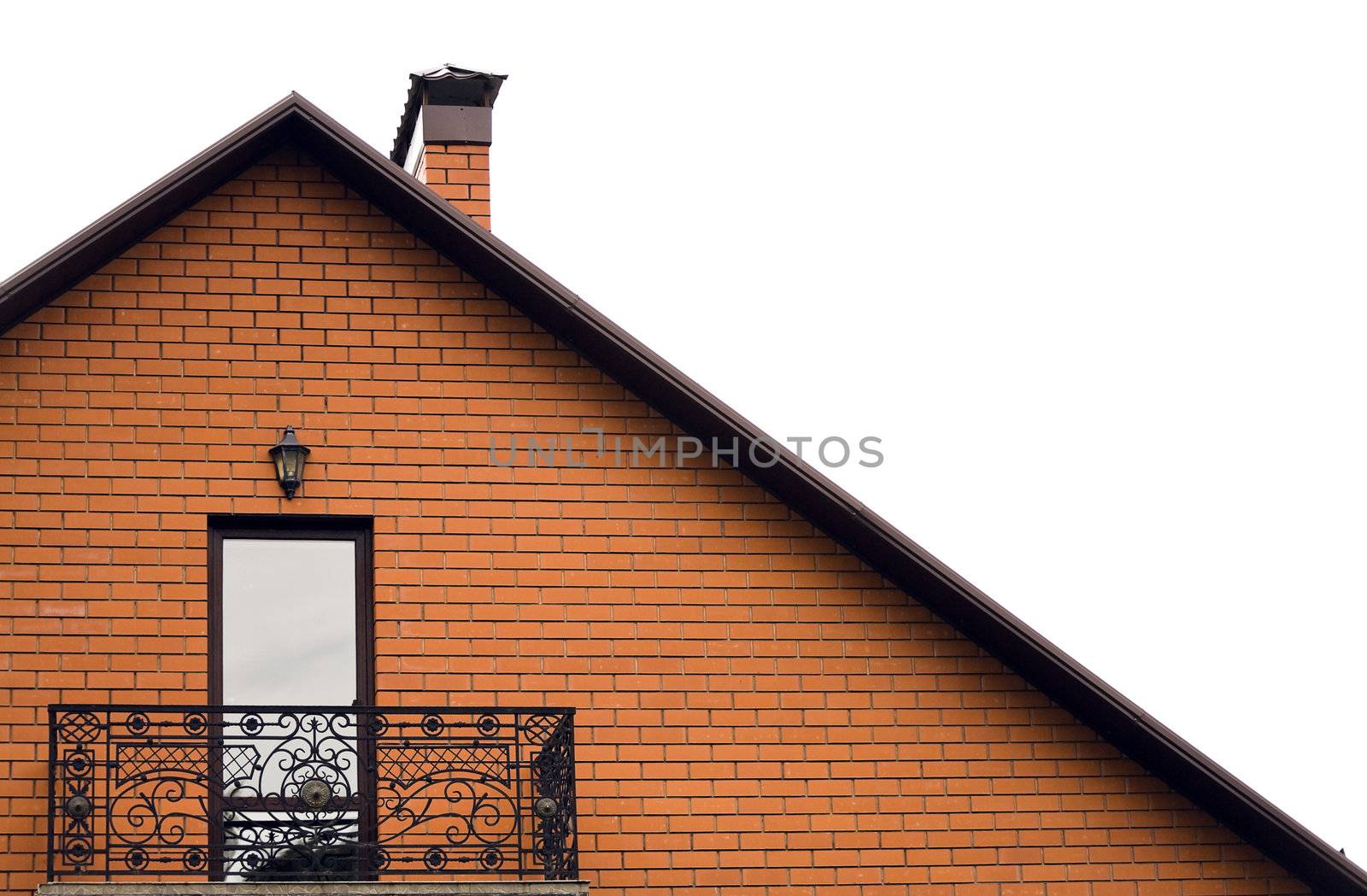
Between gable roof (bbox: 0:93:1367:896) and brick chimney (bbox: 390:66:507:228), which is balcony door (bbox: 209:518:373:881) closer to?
gable roof (bbox: 0:93:1367:896)

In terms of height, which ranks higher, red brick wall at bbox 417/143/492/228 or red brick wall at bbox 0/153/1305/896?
red brick wall at bbox 417/143/492/228

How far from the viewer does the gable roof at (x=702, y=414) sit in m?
10.4

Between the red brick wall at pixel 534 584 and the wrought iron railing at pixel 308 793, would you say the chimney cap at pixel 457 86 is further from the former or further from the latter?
the wrought iron railing at pixel 308 793

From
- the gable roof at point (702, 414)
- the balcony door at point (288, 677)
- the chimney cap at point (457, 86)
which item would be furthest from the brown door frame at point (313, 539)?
the chimney cap at point (457, 86)

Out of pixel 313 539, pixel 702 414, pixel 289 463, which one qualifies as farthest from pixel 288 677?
pixel 702 414

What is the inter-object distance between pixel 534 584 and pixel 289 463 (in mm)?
1436

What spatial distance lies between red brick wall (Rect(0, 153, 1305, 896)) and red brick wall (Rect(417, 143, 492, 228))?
132 centimetres

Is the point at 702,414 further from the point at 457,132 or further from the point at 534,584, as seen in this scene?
the point at 457,132

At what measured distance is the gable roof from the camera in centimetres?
1035

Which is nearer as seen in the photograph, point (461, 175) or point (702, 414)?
point (702, 414)

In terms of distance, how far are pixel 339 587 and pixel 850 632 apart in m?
2.74

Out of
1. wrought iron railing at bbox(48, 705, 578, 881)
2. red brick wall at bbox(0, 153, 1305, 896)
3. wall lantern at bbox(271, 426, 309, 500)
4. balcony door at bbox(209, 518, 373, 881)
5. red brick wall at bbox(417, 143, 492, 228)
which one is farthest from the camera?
red brick wall at bbox(417, 143, 492, 228)

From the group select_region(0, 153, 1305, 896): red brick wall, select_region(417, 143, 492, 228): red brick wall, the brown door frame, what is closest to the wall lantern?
select_region(0, 153, 1305, 896): red brick wall

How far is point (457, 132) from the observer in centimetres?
1247
